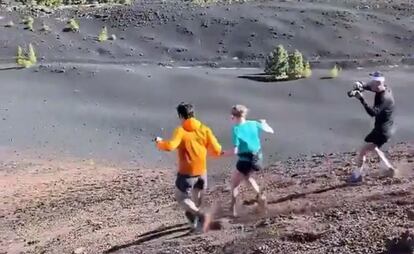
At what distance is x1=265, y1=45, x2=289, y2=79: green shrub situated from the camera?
2047 centimetres

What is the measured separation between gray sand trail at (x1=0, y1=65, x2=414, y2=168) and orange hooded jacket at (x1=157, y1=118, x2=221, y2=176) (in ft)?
19.1

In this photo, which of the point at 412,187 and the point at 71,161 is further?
the point at 71,161

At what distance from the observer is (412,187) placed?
30.3 ft

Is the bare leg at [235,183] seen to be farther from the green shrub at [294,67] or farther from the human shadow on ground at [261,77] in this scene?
the green shrub at [294,67]

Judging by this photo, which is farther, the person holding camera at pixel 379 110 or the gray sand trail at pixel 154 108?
the gray sand trail at pixel 154 108

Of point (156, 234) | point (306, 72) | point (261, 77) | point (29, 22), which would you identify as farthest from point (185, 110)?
point (29, 22)

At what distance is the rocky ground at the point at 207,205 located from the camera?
25.7 feet

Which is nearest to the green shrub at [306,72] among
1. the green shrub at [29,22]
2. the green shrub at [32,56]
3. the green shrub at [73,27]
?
the green shrub at [32,56]

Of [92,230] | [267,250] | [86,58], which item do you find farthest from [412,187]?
[86,58]

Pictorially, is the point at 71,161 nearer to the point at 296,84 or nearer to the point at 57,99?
the point at 57,99

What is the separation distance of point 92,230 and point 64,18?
17924 mm

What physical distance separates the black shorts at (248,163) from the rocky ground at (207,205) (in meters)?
0.55

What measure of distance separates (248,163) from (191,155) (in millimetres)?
693

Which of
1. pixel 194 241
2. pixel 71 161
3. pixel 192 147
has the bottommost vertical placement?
pixel 71 161
